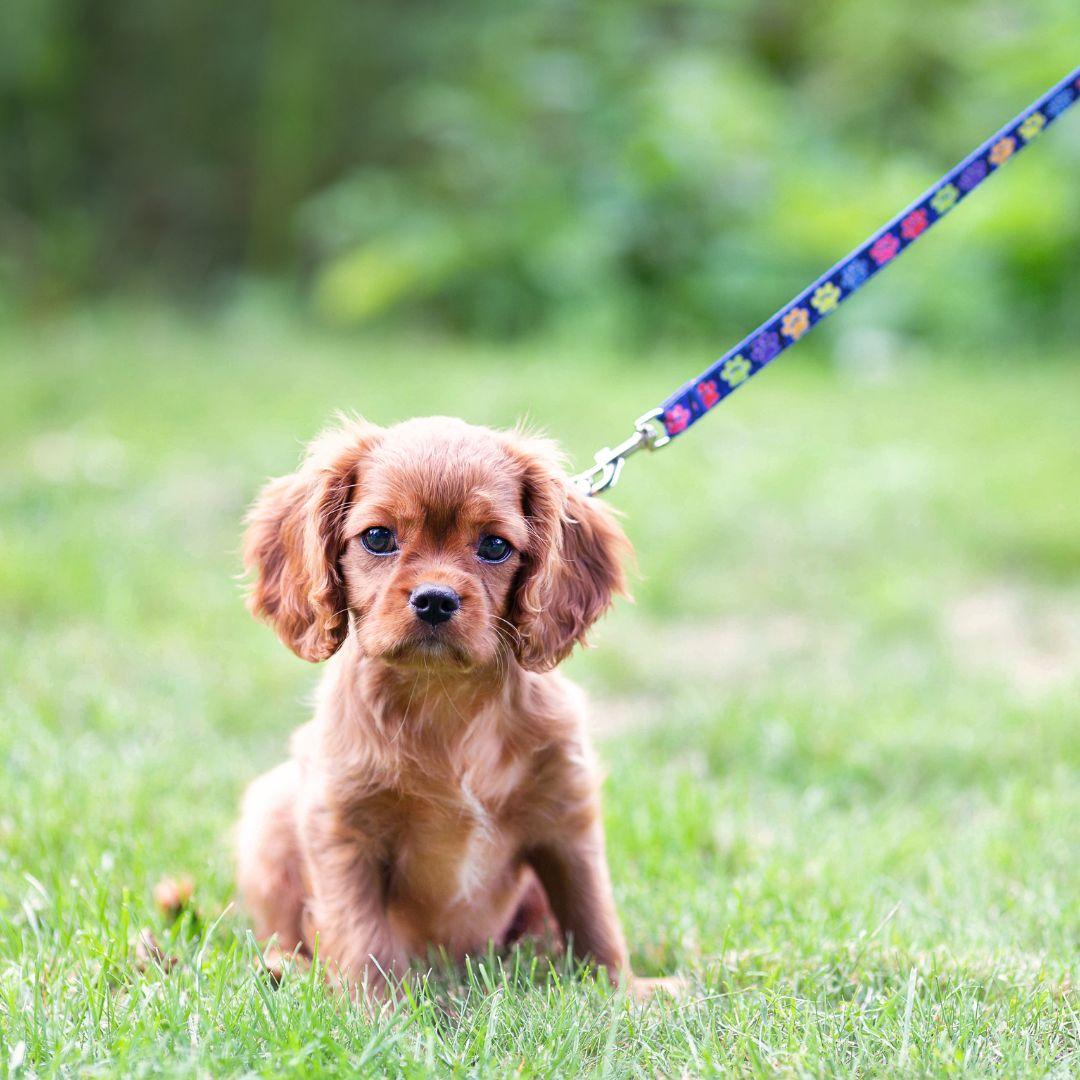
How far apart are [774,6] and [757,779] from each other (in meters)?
10.2

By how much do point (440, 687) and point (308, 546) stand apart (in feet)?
1.18

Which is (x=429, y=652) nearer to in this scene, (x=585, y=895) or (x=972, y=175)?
(x=585, y=895)

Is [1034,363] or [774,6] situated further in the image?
[774,6]

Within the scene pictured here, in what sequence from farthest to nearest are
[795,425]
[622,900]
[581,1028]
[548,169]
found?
[548,169], [795,425], [622,900], [581,1028]

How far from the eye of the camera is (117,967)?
2461mm

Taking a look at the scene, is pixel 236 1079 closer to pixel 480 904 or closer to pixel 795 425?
pixel 480 904

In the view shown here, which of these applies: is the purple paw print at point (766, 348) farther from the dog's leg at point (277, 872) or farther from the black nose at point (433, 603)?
the dog's leg at point (277, 872)

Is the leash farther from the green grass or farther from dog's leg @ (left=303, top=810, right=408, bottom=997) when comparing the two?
the green grass

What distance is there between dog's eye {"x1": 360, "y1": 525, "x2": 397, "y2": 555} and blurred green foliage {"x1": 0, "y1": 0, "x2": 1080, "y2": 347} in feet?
24.0

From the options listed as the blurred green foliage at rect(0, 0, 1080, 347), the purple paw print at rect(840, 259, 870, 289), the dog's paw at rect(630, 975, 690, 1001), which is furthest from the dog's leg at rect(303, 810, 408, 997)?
the blurred green foliage at rect(0, 0, 1080, 347)

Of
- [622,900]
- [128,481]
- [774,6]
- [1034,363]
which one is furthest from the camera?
[774,6]

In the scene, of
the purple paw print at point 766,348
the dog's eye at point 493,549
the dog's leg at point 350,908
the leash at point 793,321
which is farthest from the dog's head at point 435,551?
the purple paw print at point 766,348

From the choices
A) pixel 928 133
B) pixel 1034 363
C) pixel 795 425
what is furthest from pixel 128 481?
pixel 928 133

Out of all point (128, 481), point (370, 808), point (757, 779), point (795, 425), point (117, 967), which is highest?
point (795, 425)
